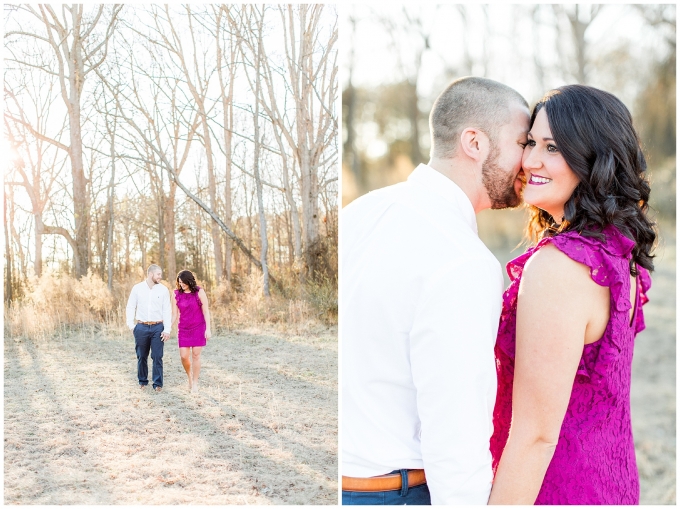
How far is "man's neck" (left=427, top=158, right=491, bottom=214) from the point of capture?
1547 mm

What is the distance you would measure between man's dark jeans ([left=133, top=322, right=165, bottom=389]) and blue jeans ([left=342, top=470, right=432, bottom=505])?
1.13 meters

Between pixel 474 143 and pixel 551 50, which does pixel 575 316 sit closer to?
pixel 474 143

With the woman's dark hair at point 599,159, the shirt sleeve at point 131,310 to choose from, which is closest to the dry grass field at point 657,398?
the woman's dark hair at point 599,159

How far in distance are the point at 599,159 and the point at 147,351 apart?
5.99ft

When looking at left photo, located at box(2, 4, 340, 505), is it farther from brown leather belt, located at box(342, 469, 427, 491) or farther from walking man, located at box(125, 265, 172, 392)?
brown leather belt, located at box(342, 469, 427, 491)

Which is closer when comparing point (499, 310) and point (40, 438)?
point (499, 310)

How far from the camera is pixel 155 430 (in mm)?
2291

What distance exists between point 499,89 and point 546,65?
22.2 feet

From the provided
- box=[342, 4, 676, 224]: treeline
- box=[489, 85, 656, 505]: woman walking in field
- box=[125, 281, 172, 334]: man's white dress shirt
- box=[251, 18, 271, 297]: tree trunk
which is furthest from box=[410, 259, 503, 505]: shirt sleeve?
box=[342, 4, 676, 224]: treeline

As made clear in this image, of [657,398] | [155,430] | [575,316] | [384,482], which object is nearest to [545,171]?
[575,316]

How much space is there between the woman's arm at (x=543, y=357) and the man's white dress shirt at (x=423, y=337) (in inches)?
3.3

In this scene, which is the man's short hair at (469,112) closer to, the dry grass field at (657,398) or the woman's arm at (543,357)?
the woman's arm at (543,357)

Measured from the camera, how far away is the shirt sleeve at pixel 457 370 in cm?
133

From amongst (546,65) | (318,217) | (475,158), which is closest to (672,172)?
(546,65)
